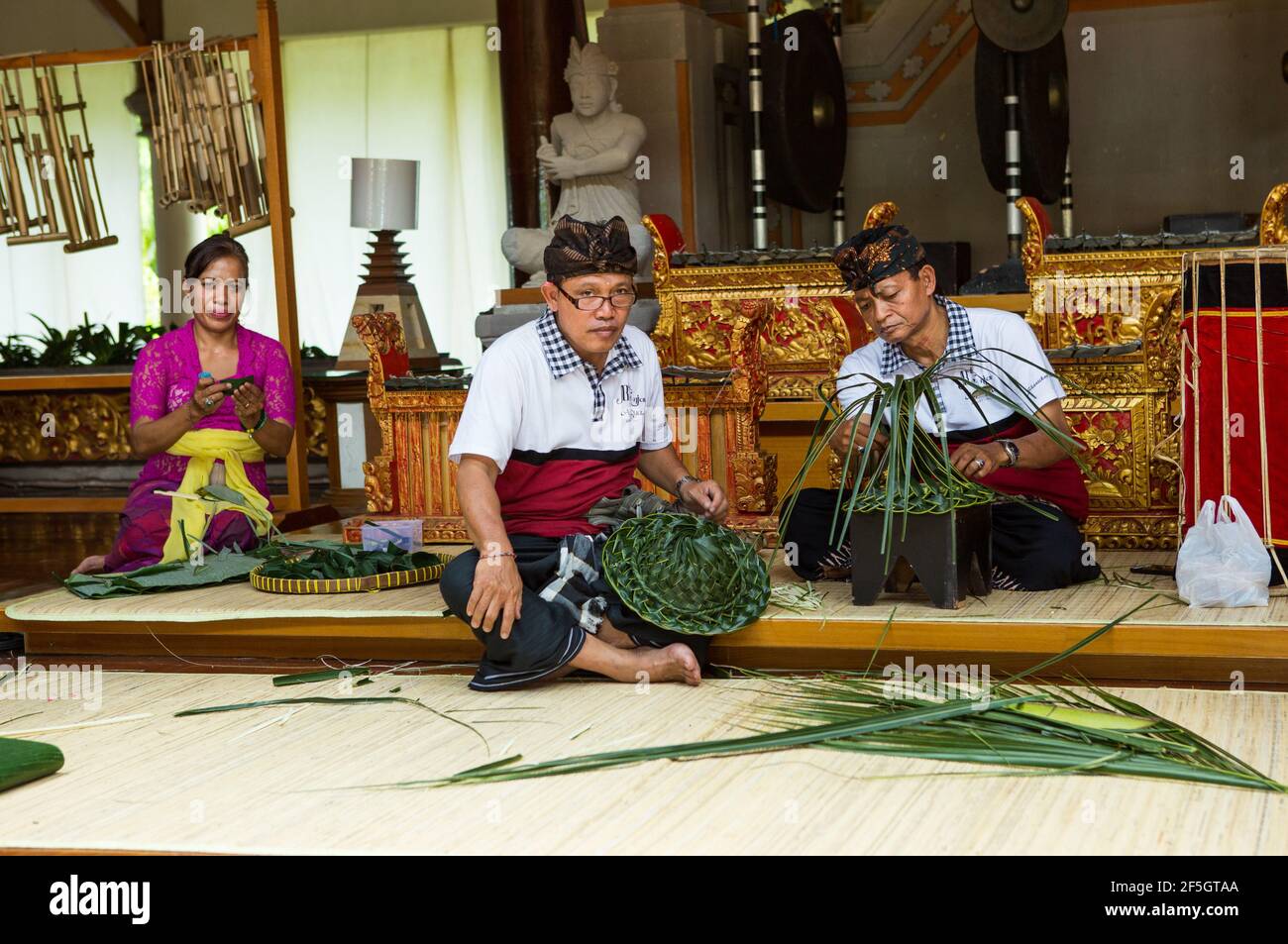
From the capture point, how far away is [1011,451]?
124 inches

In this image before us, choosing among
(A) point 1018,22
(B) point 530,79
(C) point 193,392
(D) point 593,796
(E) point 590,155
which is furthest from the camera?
(B) point 530,79

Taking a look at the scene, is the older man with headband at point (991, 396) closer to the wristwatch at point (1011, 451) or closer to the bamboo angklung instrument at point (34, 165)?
the wristwatch at point (1011, 451)

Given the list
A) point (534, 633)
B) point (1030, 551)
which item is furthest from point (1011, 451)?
point (534, 633)

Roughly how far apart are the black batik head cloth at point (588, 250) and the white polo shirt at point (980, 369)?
603 mm

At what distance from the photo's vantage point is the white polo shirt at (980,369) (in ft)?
10.5

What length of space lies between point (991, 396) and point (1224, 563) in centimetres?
56

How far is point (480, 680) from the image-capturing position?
296 centimetres

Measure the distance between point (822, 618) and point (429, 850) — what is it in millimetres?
1177

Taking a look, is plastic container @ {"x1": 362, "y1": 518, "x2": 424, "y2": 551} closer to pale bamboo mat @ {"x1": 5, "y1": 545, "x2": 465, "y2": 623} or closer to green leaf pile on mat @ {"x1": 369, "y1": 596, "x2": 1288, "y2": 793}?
pale bamboo mat @ {"x1": 5, "y1": 545, "x2": 465, "y2": 623}

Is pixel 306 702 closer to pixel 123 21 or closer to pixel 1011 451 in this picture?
pixel 1011 451

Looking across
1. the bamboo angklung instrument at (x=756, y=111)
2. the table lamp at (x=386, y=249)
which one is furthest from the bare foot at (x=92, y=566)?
the bamboo angklung instrument at (x=756, y=111)
